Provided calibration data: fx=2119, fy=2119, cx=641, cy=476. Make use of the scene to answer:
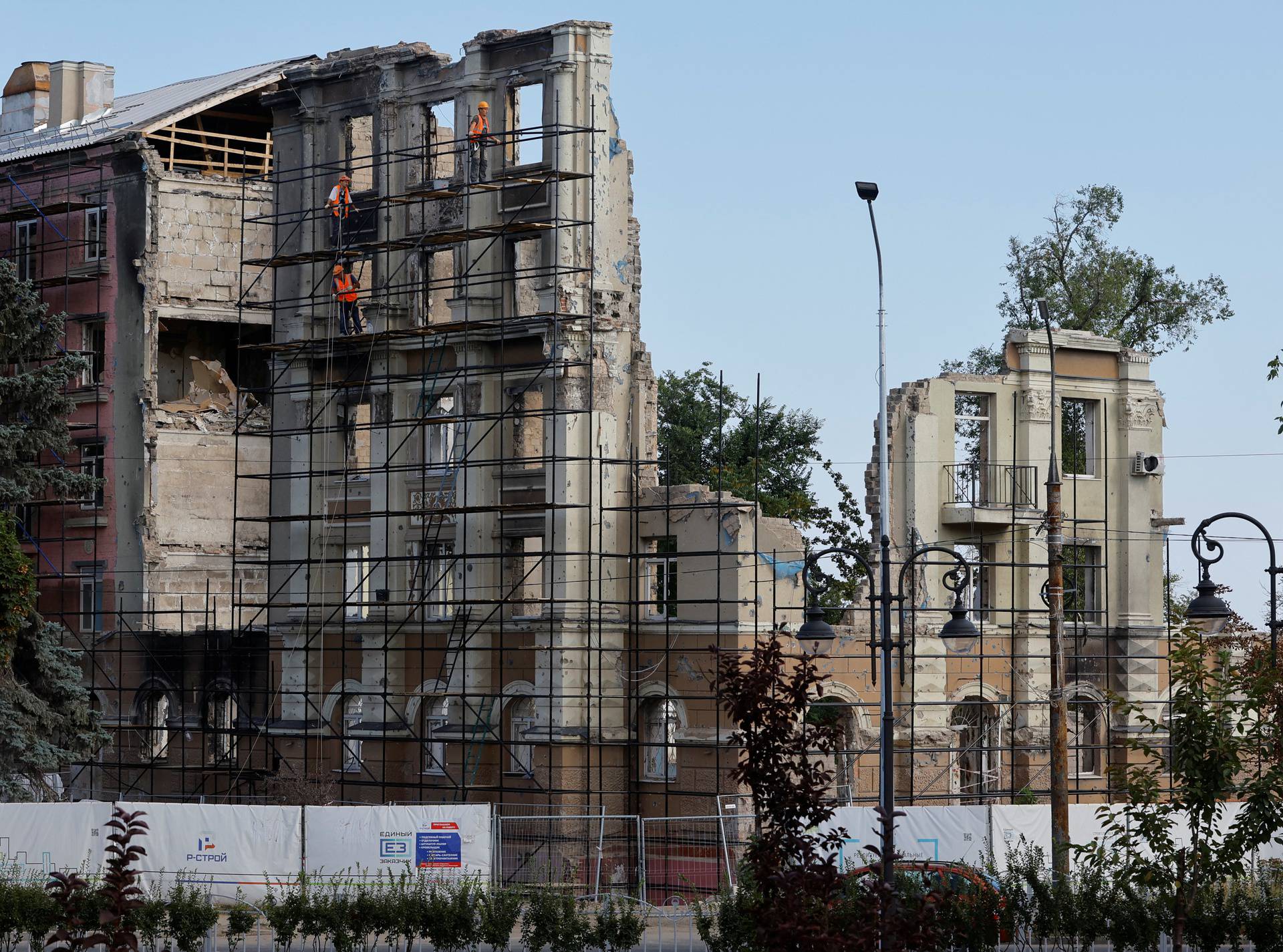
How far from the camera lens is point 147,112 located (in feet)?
166

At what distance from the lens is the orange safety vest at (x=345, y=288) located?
40906mm

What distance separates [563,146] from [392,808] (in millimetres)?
13110

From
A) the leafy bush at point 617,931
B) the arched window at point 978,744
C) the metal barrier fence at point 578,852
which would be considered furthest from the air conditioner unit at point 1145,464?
the leafy bush at point 617,931

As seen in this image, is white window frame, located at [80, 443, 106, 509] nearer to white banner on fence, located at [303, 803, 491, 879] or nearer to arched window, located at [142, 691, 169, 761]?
arched window, located at [142, 691, 169, 761]

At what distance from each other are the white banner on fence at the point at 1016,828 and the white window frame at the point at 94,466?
23778mm

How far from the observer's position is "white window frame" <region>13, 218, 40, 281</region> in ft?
161

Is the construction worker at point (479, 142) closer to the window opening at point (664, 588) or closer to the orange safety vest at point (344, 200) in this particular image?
the orange safety vest at point (344, 200)

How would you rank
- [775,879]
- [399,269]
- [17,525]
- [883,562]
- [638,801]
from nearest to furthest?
[775,879], [883,562], [638,801], [399,269], [17,525]

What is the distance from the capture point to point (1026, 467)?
42188mm

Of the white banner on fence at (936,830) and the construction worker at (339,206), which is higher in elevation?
the construction worker at (339,206)

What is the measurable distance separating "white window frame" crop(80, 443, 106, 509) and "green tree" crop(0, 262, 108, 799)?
2.34ft

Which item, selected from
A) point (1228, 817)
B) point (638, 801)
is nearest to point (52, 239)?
point (638, 801)

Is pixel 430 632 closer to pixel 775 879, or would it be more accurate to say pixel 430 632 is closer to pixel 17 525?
pixel 17 525

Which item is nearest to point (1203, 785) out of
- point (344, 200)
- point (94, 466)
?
point (344, 200)
